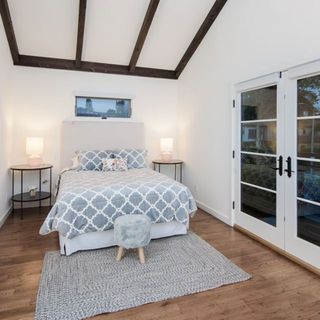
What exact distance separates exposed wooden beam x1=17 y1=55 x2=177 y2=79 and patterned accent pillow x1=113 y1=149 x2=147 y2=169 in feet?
5.51

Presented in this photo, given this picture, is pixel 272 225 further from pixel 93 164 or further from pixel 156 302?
pixel 93 164

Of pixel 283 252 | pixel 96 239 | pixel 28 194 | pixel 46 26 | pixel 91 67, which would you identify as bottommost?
pixel 283 252

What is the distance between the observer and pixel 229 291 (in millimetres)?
2248

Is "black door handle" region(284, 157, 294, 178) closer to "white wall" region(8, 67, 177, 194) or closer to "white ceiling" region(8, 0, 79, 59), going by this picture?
"white wall" region(8, 67, 177, 194)

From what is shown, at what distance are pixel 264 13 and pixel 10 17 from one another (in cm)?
355

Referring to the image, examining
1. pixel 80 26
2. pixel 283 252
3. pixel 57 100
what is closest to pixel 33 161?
pixel 57 100

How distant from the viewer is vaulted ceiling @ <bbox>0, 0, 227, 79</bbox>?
3801 millimetres

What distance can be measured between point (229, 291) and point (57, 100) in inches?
171

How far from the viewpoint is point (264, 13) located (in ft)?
10.2

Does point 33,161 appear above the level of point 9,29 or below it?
below

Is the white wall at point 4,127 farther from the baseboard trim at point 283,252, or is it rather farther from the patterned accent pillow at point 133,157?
the baseboard trim at point 283,252

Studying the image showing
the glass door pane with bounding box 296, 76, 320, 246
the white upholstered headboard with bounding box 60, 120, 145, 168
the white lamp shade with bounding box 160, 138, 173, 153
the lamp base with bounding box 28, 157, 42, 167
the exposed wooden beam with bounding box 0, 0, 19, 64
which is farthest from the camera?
the white lamp shade with bounding box 160, 138, 173, 153

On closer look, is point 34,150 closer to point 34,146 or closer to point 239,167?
point 34,146

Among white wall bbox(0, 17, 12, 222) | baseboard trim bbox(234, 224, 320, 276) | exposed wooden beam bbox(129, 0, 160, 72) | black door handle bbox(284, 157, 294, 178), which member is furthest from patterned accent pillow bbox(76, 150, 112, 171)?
black door handle bbox(284, 157, 294, 178)
